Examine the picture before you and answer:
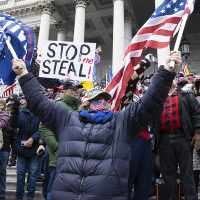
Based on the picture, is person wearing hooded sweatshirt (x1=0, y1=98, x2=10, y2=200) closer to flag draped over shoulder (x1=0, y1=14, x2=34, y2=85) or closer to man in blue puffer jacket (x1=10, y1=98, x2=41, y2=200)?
man in blue puffer jacket (x1=10, y1=98, x2=41, y2=200)

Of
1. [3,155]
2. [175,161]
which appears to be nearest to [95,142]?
[175,161]

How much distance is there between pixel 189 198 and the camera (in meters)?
3.51

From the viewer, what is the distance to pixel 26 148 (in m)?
4.95

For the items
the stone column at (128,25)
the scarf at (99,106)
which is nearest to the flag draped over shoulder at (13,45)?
the scarf at (99,106)

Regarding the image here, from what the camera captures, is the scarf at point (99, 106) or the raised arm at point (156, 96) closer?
the raised arm at point (156, 96)

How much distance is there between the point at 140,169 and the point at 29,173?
247 centimetres

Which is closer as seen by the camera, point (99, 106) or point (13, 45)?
point (99, 106)

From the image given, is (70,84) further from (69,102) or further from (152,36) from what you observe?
(152,36)

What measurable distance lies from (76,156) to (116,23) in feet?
46.8

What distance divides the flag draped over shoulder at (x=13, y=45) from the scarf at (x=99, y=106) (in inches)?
64.6

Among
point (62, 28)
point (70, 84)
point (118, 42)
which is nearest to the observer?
point (70, 84)

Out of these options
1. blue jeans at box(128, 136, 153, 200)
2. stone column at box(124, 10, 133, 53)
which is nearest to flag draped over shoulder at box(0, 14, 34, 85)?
blue jeans at box(128, 136, 153, 200)

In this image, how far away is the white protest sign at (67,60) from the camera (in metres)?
4.15

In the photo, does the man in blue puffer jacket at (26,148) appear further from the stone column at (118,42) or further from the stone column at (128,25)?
the stone column at (128,25)
